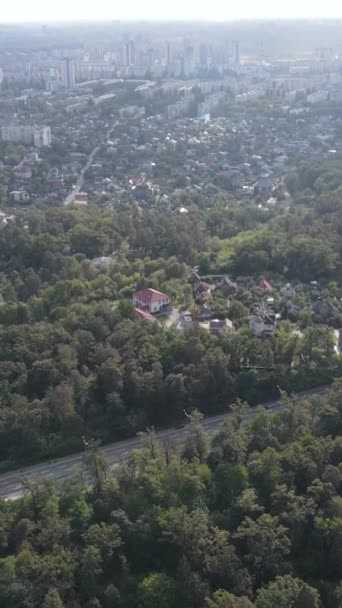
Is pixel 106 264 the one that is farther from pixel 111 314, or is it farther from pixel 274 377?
pixel 274 377

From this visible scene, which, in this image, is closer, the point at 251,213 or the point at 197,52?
the point at 251,213

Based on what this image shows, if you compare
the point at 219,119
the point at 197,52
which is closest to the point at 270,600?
the point at 219,119

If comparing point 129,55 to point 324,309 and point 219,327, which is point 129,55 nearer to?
point 324,309

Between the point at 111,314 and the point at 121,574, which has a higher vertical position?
the point at 111,314

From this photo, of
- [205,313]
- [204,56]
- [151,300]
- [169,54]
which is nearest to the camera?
[205,313]

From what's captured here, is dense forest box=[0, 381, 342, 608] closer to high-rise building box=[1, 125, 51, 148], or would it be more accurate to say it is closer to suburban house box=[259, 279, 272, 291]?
suburban house box=[259, 279, 272, 291]

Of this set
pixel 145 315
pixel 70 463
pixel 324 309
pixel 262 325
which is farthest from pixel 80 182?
pixel 70 463

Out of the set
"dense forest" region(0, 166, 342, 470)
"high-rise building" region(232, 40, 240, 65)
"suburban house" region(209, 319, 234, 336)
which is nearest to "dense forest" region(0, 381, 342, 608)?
"dense forest" region(0, 166, 342, 470)
